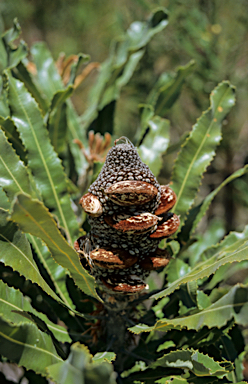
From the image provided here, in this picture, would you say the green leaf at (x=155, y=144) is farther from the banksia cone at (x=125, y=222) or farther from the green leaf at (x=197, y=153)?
the banksia cone at (x=125, y=222)

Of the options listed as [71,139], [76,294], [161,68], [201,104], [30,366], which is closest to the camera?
[30,366]

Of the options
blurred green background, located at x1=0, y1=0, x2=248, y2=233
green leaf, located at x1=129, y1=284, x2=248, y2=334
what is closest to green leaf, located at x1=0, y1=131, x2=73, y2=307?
green leaf, located at x1=129, y1=284, x2=248, y2=334

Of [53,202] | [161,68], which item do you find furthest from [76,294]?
[161,68]

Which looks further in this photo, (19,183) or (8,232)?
(19,183)

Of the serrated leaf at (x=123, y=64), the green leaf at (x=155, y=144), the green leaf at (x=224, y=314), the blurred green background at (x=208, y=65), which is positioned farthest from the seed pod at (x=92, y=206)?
the blurred green background at (x=208, y=65)

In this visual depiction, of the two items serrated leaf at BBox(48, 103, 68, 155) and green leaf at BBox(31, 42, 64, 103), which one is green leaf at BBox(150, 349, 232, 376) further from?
green leaf at BBox(31, 42, 64, 103)

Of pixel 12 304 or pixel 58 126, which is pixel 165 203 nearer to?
pixel 12 304

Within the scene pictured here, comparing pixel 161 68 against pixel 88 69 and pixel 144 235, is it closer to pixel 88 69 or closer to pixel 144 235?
pixel 88 69
